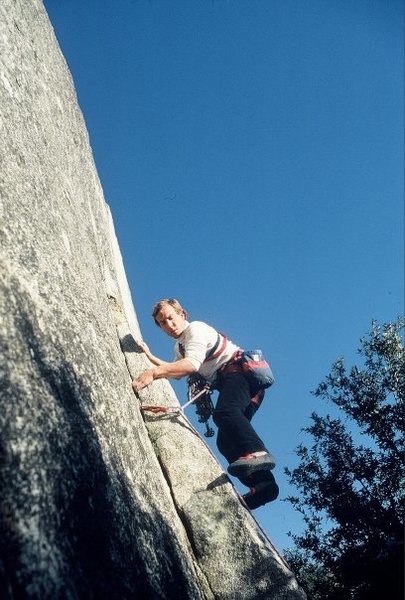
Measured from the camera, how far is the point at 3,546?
1.88m

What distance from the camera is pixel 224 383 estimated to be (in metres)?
6.48

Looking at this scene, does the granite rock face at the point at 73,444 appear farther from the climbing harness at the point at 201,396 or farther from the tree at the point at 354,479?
the tree at the point at 354,479

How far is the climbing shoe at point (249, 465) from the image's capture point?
16.9ft

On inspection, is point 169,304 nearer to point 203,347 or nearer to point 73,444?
point 203,347

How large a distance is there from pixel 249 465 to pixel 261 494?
0.48 meters

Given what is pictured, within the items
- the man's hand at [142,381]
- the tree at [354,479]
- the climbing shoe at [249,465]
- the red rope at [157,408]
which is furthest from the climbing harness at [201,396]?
the tree at [354,479]

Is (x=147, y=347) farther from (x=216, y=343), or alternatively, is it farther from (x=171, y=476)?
(x=171, y=476)

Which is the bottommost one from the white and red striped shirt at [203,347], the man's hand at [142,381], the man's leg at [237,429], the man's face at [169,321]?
the man's leg at [237,429]

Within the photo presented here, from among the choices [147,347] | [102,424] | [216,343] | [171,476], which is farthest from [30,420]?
[147,347]

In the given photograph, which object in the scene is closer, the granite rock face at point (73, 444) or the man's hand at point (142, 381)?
the granite rock face at point (73, 444)

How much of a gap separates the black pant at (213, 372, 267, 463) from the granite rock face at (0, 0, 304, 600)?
342 mm

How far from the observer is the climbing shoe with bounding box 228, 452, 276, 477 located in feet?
16.9

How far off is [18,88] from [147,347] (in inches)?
172

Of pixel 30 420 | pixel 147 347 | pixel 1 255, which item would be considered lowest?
pixel 30 420
